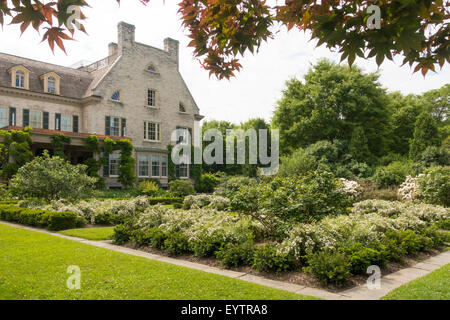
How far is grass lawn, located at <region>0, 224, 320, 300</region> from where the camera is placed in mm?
4512

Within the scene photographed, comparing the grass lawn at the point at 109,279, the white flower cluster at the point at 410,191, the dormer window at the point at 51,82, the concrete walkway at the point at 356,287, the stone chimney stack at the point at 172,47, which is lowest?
the concrete walkway at the point at 356,287

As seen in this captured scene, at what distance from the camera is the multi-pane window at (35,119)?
2658 cm

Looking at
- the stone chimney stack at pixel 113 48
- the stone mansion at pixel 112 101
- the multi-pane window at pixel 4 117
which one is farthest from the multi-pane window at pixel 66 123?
the stone chimney stack at pixel 113 48

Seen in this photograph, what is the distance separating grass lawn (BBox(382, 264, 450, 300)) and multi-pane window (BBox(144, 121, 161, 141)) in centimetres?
2864

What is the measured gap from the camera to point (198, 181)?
33750 millimetres

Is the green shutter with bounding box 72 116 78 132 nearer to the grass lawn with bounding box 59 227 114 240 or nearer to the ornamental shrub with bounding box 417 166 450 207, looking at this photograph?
the grass lawn with bounding box 59 227 114 240

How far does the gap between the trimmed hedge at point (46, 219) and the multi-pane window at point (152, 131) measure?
63.9ft

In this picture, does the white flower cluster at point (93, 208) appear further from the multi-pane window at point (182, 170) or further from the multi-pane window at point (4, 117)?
the multi-pane window at point (182, 170)

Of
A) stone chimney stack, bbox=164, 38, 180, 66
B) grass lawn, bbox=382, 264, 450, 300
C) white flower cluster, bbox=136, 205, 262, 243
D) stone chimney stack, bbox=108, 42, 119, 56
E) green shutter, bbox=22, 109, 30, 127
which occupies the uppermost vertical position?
stone chimney stack, bbox=164, 38, 180, 66

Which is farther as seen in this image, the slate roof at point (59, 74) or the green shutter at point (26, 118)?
the slate roof at point (59, 74)

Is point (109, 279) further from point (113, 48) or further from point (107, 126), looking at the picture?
point (113, 48)

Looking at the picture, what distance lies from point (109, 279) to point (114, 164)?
24425 millimetres

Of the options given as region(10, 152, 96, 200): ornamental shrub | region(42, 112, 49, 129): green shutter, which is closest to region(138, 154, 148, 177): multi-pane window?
region(42, 112, 49, 129): green shutter
